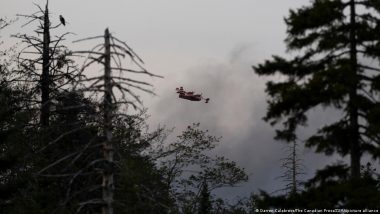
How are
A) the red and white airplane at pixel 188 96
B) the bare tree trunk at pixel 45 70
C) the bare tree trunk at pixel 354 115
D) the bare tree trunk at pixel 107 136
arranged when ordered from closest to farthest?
the bare tree trunk at pixel 107 136, the bare tree trunk at pixel 354 115, the bare tree trunk at pixel 45 70, the red and white airplane at pixel 188 96

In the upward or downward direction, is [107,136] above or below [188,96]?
below

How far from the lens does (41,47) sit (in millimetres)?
29406

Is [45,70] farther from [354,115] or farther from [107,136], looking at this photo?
[107,136]

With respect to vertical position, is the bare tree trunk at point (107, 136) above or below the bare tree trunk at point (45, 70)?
below

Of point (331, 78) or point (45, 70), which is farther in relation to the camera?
point (45, 70)

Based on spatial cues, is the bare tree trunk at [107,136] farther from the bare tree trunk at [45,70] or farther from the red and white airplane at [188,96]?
the red and white airplane at [188,96]

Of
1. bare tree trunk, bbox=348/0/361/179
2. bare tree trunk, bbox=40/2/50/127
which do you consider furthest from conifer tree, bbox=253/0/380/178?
bare tree trunk, bbox=40/2/50/127

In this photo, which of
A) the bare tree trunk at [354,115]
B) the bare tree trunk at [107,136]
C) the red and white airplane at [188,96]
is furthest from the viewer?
the red and white airplane at [188,96]

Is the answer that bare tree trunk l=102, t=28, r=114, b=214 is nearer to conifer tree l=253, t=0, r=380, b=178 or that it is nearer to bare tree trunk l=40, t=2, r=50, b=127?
conifer tree l=253, t=0, r=380, b=178

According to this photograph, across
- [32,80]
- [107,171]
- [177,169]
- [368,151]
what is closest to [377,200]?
[368,151]

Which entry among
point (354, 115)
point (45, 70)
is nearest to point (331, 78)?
point (354, 115)

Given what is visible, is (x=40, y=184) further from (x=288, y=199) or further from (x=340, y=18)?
(x=340, y=18)

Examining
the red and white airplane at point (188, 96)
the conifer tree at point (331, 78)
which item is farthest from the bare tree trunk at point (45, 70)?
the red and white airplane at point (188, 96)

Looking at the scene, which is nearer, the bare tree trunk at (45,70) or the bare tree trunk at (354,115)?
the bare tree trunk at (354,115)
